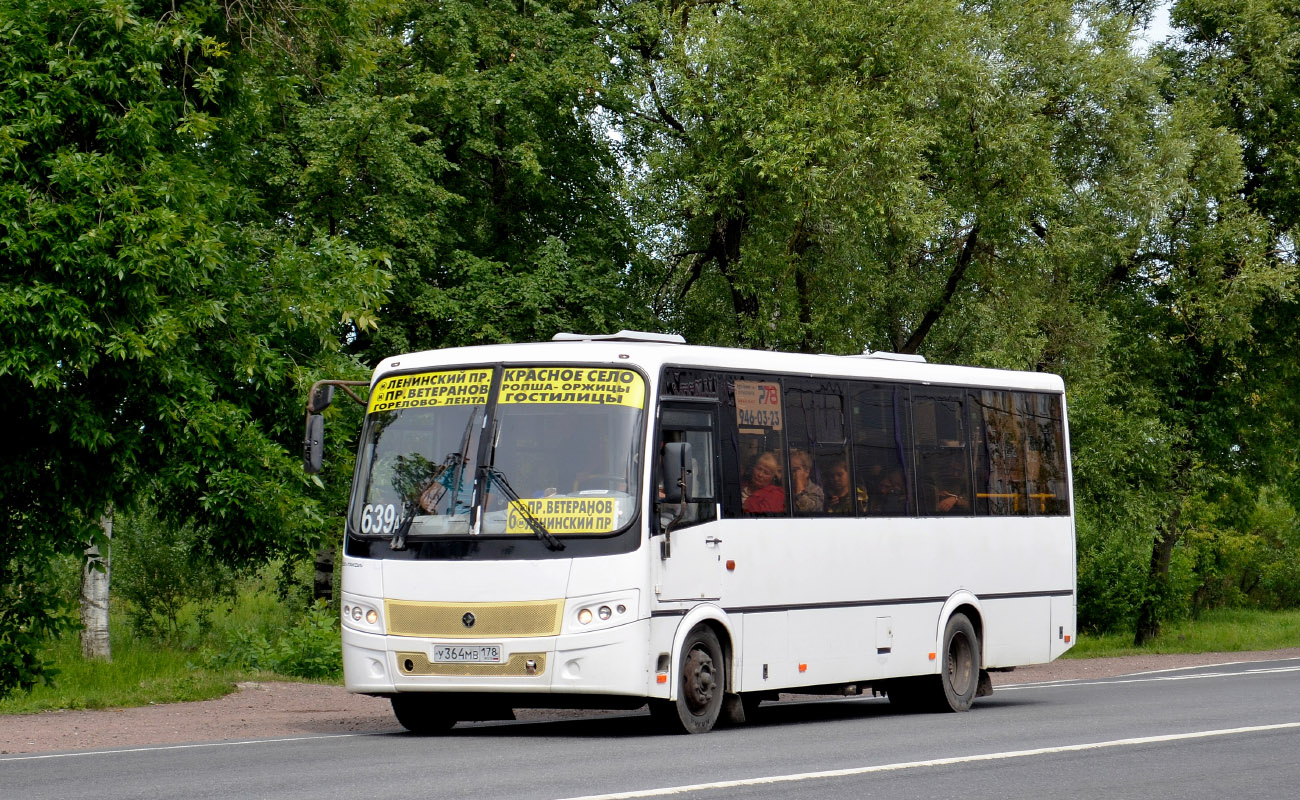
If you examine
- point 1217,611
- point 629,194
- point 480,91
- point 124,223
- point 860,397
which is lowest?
point 1217,611

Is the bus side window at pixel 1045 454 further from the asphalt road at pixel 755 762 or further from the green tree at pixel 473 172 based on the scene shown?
the green tree at pixel 473 172

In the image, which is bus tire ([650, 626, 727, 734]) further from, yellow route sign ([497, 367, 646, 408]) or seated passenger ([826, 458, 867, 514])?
seated passenger ([826, 458, 867, 514])

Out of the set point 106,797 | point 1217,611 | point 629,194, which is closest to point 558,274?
point 629,194

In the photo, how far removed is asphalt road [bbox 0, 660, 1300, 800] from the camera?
9523 mm

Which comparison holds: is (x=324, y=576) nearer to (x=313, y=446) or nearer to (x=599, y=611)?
(x=313, y=446)

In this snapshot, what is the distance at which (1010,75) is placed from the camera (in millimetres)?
29891

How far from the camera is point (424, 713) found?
48.0 feet

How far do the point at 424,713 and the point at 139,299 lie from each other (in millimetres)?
4503

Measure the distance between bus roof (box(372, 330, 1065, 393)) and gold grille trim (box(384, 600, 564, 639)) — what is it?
2.04m

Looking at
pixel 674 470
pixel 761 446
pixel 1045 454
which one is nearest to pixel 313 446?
pixel 674 470

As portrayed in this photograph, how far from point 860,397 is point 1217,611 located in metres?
47.0

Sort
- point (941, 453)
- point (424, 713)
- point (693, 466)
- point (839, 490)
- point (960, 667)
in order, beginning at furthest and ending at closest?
point (960, 667)
point (941, 453)
point (839, 490)
point (424, 713)
point (693, 466)

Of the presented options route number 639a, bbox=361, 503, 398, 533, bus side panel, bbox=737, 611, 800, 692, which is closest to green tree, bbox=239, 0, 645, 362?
route number 639a, bbox=361, 503, 398, 533

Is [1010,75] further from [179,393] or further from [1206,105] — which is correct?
[179,393]
